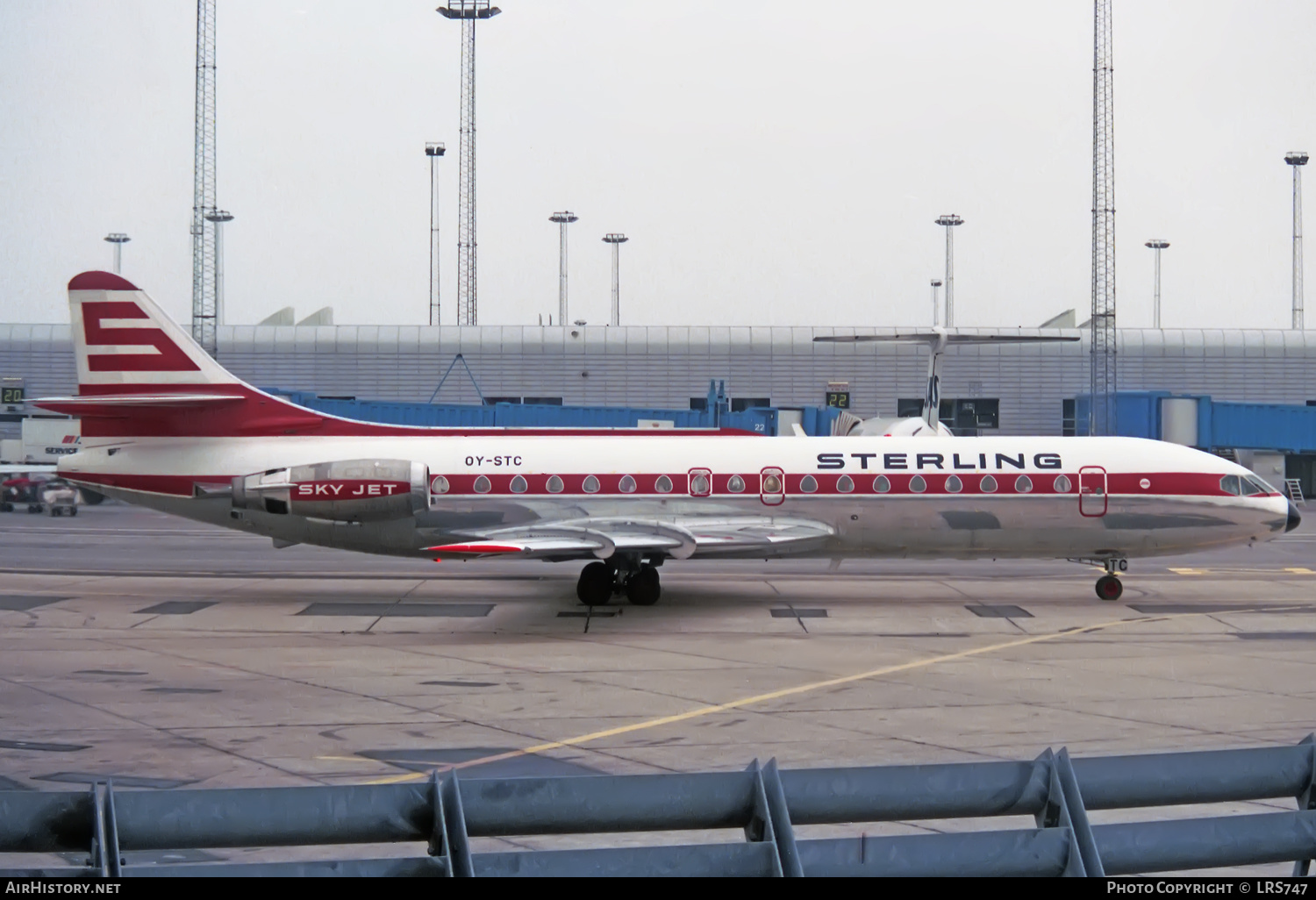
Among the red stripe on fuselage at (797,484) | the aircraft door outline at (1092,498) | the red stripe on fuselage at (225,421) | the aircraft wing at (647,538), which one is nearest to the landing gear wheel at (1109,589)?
the aircraft door outline at (1092,498)

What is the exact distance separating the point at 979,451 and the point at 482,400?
44.7 metres

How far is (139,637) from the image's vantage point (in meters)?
21.0

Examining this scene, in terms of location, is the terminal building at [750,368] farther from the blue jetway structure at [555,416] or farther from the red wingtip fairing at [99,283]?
the red wingtip fairing at [99,283]

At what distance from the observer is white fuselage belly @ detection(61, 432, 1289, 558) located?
25.4m

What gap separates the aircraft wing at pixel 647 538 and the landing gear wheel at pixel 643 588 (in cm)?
98

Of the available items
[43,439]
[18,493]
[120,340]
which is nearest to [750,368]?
[43,439]

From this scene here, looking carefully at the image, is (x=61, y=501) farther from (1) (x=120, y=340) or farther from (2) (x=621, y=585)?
(2) (x=621, y=585)

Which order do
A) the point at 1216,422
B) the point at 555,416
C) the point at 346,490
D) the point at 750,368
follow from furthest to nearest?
1. the point at 750,368
2. the point at 1216,422
3. the point at 555,416
4. the point at 346,490

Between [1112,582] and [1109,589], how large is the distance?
18cm

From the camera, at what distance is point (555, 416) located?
59125mm

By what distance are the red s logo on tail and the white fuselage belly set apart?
4.78 feet
